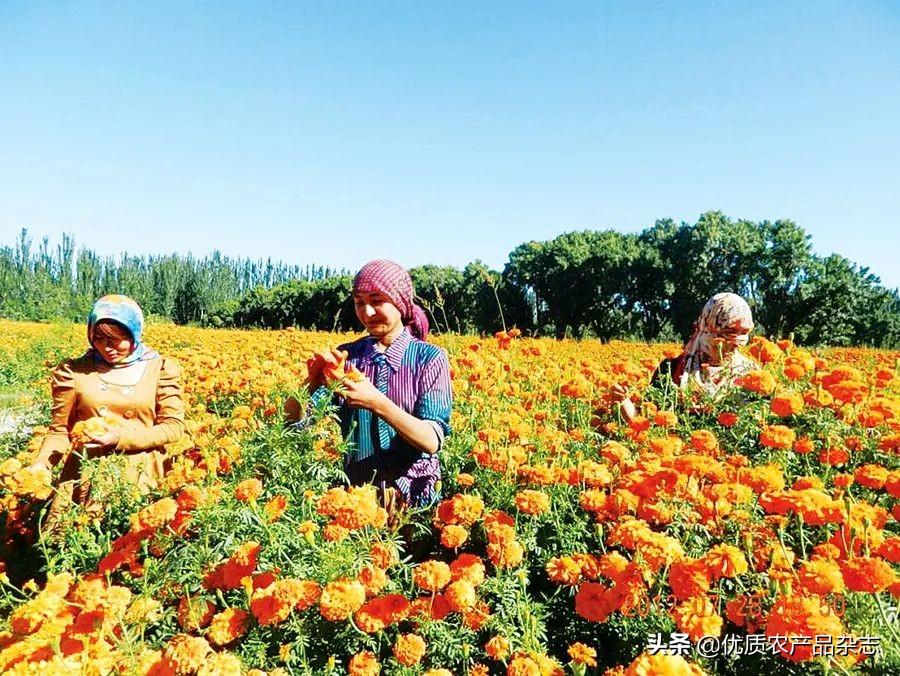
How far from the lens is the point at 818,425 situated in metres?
2.23

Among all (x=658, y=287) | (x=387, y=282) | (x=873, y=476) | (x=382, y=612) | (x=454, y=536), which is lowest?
(x=382, y=612)

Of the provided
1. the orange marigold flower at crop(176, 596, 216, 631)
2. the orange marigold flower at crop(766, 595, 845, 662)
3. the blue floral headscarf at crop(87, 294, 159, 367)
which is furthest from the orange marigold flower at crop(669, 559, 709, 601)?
the blue floral headscarf at crop(87, 294, 159, 367)

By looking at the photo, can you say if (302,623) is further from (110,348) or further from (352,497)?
(110,348)

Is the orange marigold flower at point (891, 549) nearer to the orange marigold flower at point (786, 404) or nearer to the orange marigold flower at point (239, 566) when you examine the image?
the orange marigold flower at point (786, 404)

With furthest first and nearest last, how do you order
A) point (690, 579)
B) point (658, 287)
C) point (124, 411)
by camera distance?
point (658, 287) → point (124, 411) → point (690, 579)

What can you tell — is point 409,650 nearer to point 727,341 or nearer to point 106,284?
point 727,341

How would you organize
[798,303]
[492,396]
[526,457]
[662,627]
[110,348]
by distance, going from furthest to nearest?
[798,303] → [492,396] → [110,348] → [526,457] → [662,627]

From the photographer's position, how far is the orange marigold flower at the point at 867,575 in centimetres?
112

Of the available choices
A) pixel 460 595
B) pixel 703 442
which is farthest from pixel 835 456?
pixel 460 595

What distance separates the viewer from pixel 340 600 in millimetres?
1239

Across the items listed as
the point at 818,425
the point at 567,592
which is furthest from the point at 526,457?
the point at 818,425

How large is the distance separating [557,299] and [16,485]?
30.8m

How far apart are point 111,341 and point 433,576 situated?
1.65 metres

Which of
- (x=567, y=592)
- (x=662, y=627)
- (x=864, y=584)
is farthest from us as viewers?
(x=567, y=592)
